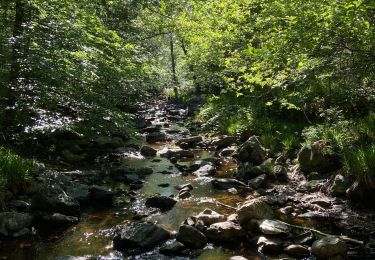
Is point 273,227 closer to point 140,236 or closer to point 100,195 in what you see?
point 140,236

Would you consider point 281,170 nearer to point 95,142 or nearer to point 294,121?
point 294,121

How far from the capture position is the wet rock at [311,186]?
31.3 ft

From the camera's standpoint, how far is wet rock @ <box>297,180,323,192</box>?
376 inches

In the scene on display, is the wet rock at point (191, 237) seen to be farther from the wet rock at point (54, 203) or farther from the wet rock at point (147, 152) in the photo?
the wet rock at point (147, 152)

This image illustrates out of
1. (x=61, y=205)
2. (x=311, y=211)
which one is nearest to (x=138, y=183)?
(x=61, y=205)

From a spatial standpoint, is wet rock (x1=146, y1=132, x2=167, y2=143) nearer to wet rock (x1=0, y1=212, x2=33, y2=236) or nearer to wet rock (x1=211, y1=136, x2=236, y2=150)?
wet rock (x1=211, y1=136, x2=236, y2=150)

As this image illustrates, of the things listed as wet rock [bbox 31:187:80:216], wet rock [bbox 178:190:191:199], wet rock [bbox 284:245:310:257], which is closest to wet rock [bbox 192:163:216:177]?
wet rock [bbox 178:190:191:199]

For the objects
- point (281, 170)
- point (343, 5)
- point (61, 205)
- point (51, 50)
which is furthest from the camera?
point (281, 170)

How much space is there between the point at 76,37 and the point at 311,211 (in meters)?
7.04

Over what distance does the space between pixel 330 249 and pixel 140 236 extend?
11.2 ft

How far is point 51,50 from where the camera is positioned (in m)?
9.20

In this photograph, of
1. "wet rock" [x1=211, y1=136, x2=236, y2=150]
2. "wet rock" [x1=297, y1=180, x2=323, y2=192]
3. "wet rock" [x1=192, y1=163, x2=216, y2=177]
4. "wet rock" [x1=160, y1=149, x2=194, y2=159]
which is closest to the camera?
"wet rock" [x1=297, y1=180, x2=323, y2=192]

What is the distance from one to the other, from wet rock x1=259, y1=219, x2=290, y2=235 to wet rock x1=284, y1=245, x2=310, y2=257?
1.83ft

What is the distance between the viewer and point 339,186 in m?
8.98
